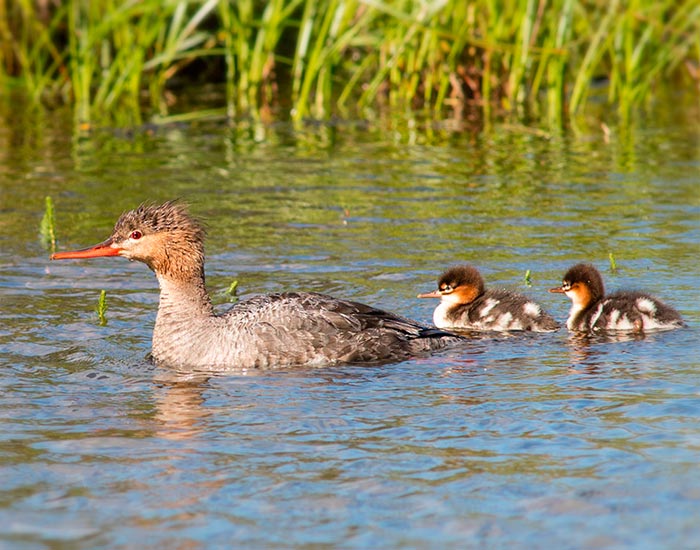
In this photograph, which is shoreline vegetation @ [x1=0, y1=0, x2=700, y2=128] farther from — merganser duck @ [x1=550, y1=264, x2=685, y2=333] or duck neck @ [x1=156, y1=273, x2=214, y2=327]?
duck neck @ [x1=156, y1=273, x2=214, y2=327]

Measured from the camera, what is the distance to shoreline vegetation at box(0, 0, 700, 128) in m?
14.6

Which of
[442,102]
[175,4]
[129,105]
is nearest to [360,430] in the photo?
[175,4]

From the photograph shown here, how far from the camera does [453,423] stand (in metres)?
6.09

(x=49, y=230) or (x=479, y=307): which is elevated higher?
(x=49, y=230)

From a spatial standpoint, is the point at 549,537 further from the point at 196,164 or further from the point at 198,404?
the point at 196,164

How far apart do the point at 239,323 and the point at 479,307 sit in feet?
5.94

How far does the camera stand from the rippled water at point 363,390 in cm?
499

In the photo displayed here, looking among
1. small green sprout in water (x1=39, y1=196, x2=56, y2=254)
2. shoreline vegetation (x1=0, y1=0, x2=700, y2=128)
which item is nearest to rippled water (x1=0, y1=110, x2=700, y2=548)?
small green sprout in water (x1=39, y1=196, x2=56, y2=254)

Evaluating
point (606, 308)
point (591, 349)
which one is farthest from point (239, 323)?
point (606, 308)

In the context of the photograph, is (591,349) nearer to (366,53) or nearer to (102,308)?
(102,308)

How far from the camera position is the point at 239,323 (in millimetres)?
7555

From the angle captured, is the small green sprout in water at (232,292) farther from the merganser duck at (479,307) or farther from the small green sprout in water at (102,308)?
the merganser duck at (479,307)

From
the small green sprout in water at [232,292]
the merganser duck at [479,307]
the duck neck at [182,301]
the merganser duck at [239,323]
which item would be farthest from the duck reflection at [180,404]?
the merganser duck at [479,307]

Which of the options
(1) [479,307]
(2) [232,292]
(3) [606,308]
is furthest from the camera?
(2) [232,292]
